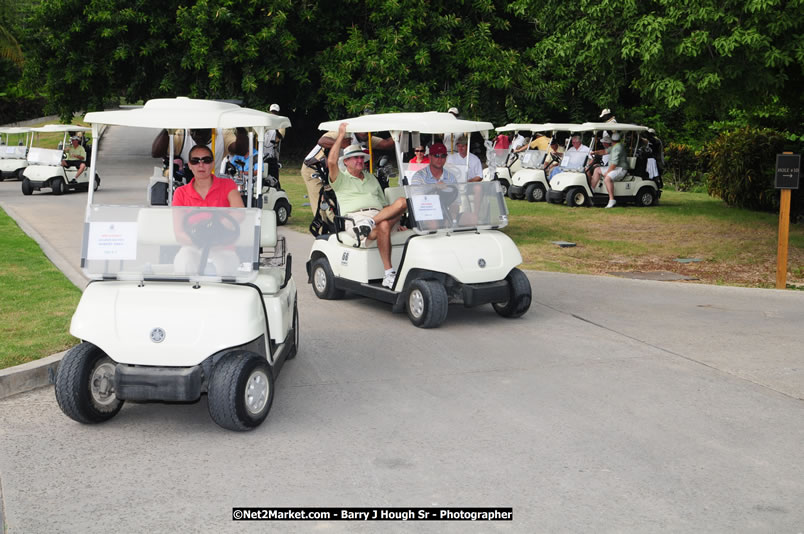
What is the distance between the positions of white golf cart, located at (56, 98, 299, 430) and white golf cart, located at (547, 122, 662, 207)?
14.2m

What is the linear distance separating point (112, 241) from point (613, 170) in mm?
15195

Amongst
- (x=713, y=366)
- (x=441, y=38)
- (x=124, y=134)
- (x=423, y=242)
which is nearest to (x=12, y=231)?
(x=423, y=242)

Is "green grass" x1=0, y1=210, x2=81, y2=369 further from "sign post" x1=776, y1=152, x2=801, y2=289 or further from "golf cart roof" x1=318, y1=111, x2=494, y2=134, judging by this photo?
"sign post" x1=776, y1=152, x2=801, y2=289

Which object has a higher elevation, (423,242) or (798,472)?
(423,242)

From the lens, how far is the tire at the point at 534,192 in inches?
813

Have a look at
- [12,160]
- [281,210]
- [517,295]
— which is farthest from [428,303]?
[12,160]

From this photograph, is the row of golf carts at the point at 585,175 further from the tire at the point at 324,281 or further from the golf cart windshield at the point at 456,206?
the golf cart windshield at the point at 456,206

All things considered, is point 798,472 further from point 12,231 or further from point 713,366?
point 12,231

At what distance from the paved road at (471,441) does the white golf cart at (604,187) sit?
1176 centimetres

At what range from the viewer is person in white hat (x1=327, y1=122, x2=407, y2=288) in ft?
27.7

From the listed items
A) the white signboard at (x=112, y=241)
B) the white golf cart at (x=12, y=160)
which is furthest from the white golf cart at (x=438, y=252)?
the white golf cart at (x=12, y=160)

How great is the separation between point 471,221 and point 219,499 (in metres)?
4.78

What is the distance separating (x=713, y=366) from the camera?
6633 millimetres

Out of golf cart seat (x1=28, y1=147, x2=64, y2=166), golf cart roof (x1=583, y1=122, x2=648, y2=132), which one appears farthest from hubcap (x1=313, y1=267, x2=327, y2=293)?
golf cart seat (x1=28, y1=147, x2=64, y2=166)
